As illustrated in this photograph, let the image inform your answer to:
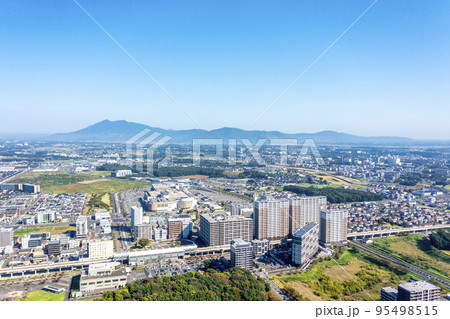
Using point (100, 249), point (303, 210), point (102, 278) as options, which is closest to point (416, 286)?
point (303, 210)

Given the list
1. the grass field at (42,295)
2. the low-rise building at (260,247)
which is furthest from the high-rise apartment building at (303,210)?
the grass field at (42,295)

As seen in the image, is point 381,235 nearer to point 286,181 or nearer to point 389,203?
point 389,203

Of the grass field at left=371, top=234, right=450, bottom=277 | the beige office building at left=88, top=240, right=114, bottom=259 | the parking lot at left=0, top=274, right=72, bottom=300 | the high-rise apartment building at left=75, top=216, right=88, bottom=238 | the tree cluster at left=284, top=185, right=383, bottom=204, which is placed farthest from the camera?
the tree cluster at left=284, top=185, right=383, bottom=204

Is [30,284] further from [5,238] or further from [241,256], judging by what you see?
[241,256]

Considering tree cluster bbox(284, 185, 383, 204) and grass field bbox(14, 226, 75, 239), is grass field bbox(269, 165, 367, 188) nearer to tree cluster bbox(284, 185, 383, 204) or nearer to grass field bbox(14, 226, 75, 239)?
tree cluster bbox(284, 185, 383, 204)

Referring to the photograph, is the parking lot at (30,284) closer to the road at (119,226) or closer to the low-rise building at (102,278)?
the low-rise building at (102,278)
